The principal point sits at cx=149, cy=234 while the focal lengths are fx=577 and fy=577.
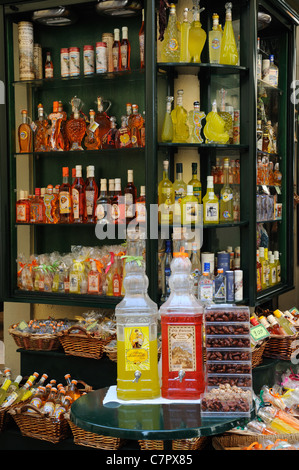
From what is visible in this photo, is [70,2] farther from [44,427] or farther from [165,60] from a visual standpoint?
[44,427]

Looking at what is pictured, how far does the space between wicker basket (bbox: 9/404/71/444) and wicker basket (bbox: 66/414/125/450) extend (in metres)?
0.07

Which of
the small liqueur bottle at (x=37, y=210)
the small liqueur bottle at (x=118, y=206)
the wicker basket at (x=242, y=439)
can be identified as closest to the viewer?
the wicker basket at (x=242, y=439)

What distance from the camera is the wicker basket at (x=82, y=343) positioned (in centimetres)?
333

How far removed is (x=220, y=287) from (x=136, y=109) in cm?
122

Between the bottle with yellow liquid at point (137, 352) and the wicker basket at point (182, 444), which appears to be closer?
the bottle with yellow liquid at point (137, 352)

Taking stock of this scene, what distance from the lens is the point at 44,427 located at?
304cm

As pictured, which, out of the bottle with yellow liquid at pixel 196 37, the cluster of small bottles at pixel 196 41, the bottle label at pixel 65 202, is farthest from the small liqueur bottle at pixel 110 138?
the bottle with yellow liquid at pixel 196 37

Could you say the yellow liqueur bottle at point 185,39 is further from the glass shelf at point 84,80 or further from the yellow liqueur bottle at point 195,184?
the yellow liqueur bottle at point 195,184

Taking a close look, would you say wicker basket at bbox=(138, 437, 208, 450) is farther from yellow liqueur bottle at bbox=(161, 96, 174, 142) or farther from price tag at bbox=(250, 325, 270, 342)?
yellow liqueur bottle at bbox=(161, 96, 174, 142)

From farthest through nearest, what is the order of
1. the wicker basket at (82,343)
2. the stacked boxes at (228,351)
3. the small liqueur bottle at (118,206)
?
1. the small liqueur bottle at (118,206)
2. the wicker basket at (82,343)
3. the stacked boxes at (228,351)

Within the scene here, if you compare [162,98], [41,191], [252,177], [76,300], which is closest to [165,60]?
[162,98]

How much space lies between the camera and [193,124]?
3.45m

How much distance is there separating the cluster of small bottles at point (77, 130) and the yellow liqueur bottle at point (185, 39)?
0.42 meters

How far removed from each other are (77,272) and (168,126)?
3.51 feet
